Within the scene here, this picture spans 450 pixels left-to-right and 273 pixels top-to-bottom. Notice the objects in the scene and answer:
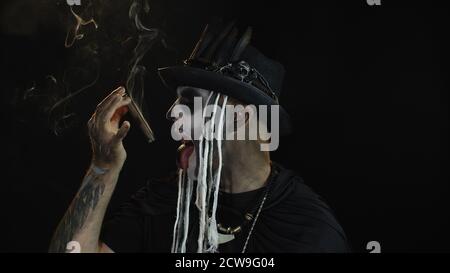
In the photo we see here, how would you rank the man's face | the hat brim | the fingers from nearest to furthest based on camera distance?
the hat brim < the man's face < the fingers

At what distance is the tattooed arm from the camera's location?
2625mm

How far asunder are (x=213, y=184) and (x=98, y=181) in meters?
0.56

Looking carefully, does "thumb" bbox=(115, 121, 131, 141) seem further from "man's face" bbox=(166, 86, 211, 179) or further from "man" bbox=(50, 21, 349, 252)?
"man's face" bbox=(166, 86, 211, 179)

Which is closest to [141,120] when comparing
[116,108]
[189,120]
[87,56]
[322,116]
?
[116,108]

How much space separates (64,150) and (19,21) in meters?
0.72

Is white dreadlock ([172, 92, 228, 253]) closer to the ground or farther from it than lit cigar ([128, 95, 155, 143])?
closer to the ground

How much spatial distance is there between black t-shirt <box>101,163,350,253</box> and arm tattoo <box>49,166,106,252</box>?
0.40ft

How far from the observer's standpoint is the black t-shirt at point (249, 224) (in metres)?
2.59

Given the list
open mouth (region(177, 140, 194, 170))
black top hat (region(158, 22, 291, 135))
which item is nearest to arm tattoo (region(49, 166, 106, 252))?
open mouth (region(177, 140, 194, 170))

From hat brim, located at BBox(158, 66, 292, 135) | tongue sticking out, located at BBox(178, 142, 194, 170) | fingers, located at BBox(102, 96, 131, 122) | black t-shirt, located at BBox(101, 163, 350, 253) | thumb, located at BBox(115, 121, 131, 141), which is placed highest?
hat brim, located at BBox(158, 66, 292, 135)

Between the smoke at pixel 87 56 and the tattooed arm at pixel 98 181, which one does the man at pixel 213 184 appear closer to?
the tattooed arm at pixel 98 181

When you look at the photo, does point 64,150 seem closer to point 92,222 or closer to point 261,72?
point 92,222

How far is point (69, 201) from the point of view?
2.76 m
